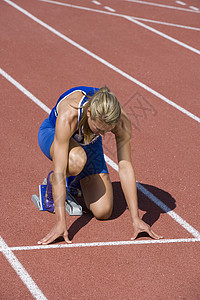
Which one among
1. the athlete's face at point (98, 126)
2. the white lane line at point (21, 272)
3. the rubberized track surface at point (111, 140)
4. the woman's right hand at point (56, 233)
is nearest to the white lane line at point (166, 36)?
the rubberized track surface at point (111, 140)

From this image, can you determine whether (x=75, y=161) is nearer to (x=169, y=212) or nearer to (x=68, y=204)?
(x=68, y=204)

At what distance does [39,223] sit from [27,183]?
75cm

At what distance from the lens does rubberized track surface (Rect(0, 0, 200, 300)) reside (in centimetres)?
409

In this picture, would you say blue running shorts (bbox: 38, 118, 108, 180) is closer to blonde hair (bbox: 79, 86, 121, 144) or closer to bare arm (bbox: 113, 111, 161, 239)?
bare arm (bbox: 113, 111, 161, 239)

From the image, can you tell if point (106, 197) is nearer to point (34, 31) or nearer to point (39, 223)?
point (39, 223)

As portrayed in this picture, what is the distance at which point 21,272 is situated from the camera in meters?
4.04

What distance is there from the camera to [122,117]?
4418mm

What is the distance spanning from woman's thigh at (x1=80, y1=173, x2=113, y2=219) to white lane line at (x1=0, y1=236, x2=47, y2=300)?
952 mm

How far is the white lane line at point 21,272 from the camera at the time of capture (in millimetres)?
3820

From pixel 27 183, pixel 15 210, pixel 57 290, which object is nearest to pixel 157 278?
pixel 57 290

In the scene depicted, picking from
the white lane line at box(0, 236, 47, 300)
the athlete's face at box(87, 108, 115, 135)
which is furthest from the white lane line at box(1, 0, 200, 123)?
the white lane line at box(0, 236, 47, 300)

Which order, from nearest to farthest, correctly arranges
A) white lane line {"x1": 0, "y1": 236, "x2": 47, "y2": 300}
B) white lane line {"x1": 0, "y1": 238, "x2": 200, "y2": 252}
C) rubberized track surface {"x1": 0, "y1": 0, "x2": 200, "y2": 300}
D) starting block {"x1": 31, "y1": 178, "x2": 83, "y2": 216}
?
white lane line {"x1": 0, "y1": 236, "x2": 47, "y2": 300} → rubberized track surface {"x1": 0, "y1": 0, "x2": 200, "y2": 300} → white lane line {"x1": 0, "y1": 238, "x2": 200, "y2": 252} → starting block {"x1": 31, "y1": 178, "x2": 83, "y2": 216}

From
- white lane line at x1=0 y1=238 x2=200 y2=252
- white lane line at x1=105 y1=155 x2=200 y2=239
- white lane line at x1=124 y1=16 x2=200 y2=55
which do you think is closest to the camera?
white lane line at x1=0 y1=238 x2=200 y2=252

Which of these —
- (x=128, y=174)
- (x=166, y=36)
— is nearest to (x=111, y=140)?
(x=128, y=174)
